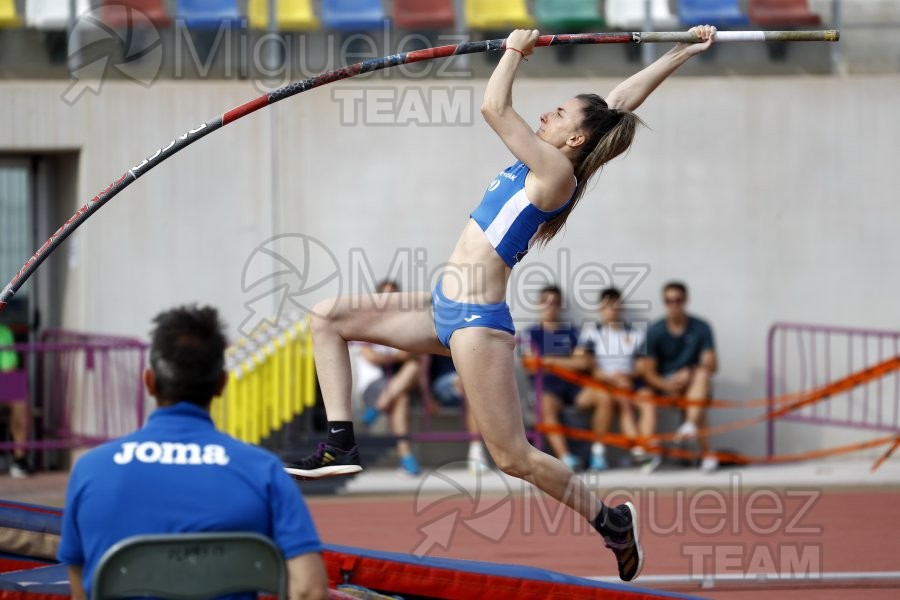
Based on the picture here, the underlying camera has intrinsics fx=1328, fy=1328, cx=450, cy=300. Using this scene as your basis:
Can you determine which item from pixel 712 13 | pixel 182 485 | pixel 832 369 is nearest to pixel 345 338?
pixel 182 485

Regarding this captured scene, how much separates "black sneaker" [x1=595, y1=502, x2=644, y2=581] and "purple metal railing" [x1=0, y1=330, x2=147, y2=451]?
17.7 ft

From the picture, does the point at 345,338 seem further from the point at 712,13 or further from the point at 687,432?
the point at 712,13

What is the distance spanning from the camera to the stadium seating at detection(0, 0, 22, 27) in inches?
411

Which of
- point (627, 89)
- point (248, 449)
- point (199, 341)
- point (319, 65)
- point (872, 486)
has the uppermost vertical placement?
point (319, 65)

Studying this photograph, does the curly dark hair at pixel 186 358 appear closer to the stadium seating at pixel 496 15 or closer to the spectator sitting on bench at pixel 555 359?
the spectator sitting on bench at pixel 555 359

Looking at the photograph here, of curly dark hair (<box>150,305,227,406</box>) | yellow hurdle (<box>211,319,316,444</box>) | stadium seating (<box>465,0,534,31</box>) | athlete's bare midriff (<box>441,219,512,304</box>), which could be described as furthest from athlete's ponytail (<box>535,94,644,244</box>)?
stadium seating (<box>465,0,534,31</box>)

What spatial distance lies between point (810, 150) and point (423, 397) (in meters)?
3.78

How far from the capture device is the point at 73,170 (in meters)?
10.7

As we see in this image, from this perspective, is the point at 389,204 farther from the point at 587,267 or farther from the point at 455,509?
the point at 455,509

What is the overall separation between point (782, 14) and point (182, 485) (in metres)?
9.15

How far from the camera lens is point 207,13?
10680 millimetres

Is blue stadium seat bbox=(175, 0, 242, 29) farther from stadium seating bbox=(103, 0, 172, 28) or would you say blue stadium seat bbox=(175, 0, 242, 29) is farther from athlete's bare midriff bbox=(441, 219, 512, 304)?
athlete's bare midriff bbox=(441, 219, 512, 304)

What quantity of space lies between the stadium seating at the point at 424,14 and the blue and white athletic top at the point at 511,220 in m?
6.45

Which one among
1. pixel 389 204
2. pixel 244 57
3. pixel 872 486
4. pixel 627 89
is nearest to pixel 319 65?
pixel 244 57
